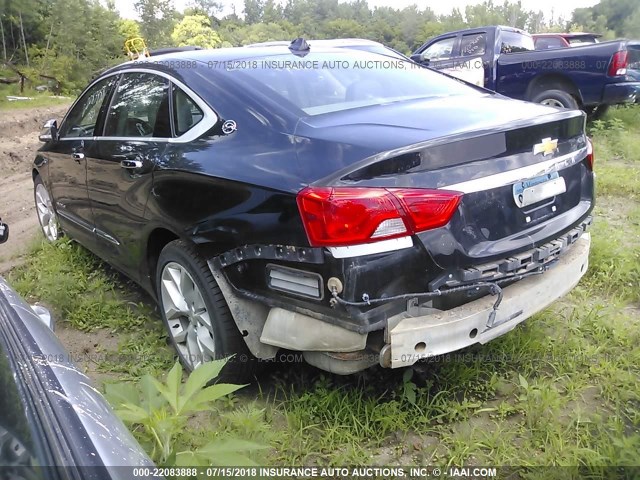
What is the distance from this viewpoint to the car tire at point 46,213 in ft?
15.8

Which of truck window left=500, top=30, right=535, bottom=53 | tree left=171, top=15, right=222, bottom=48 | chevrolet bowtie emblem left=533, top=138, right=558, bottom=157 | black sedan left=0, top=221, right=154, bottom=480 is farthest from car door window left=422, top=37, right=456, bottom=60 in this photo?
tree left=171, top=15, right=222, bottom=48

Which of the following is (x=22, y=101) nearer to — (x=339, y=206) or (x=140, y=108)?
(x=140, y=108)

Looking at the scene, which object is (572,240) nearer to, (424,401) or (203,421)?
(424,401)

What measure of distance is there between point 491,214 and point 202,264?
1.29 metres

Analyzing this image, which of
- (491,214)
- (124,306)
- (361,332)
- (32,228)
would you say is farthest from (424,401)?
(32,228)

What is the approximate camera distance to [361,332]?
6.54 feet

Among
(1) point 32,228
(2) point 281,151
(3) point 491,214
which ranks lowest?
(1) point 32,228

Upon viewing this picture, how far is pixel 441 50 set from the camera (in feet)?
32.3

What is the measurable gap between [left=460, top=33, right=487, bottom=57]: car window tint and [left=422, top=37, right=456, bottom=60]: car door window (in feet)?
0.70

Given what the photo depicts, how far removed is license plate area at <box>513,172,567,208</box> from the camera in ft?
7.29

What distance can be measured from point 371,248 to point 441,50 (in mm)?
8852

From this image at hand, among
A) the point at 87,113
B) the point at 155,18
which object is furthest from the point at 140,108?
the point at 155,18

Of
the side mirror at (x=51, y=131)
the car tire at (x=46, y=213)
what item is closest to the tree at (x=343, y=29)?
the car tire at (x=46, y=213)

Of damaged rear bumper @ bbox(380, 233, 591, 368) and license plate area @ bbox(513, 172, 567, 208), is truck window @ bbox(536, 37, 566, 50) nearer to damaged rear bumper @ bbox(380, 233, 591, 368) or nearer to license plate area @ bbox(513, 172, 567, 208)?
license plate area @ bbox(513, 172, 567, 208)
